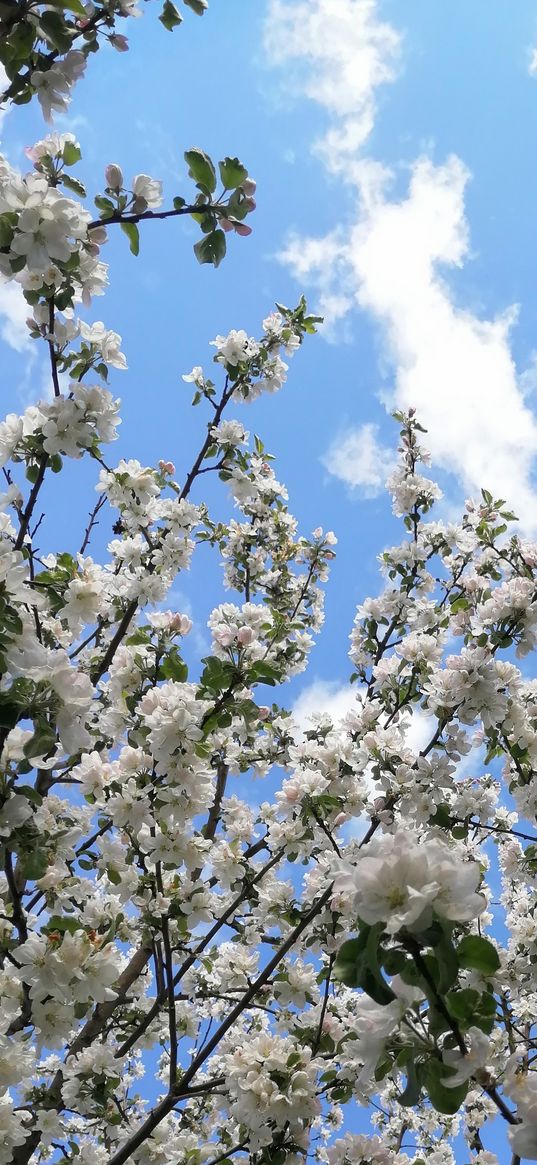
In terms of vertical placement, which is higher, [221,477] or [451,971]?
[221,477]

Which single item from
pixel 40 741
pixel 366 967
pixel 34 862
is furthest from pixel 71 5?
pixel 366 967

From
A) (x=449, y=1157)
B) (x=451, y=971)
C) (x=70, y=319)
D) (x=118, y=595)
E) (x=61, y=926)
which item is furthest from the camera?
(x=449, y=1157)

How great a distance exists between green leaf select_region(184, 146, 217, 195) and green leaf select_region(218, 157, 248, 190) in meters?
0.04

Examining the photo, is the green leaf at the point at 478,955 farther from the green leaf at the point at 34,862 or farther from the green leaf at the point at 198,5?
the green leaf at the point at 198,5

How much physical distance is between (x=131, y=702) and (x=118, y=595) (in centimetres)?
102

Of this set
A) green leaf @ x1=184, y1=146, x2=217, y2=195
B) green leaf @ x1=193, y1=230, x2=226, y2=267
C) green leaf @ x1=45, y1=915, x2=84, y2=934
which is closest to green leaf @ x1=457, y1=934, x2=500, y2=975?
green leaf @ x1=45, y1=915, x2=84, y2=934

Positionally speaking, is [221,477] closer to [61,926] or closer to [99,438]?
[99,438]

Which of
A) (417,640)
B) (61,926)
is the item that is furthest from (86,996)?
(417,640)

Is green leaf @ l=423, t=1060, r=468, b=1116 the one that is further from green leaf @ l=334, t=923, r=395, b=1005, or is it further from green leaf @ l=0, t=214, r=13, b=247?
green leaf @ l=0, t=214, r=13, b=247

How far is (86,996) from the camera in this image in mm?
2152

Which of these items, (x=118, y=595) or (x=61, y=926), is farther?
(x=118, y=595)

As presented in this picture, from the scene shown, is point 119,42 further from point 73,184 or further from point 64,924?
point 64,924

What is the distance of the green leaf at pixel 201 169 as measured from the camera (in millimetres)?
2117

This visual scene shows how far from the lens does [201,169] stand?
2141 millimetres
